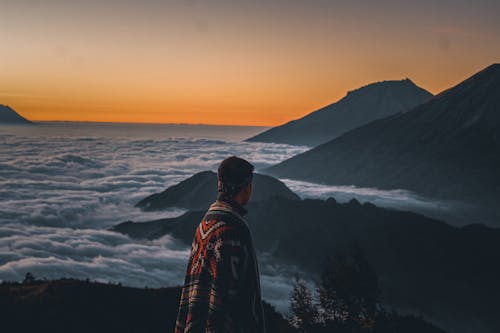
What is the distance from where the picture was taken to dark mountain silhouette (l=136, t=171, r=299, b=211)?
500 ft

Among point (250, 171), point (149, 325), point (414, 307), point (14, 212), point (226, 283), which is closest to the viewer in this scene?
point (226, 283)

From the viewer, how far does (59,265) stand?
374 feet

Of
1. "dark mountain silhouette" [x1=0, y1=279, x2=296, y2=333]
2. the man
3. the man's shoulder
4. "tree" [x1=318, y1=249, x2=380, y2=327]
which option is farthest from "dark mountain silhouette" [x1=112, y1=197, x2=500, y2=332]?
the man's shoulder

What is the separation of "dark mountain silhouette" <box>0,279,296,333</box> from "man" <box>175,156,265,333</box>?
21.8 metres

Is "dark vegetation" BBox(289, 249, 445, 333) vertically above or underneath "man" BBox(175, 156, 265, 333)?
underneath

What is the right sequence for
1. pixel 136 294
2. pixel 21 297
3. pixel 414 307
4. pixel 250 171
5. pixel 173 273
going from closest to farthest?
pixel 250 171 → pixel 21 297 → pixel 136 294 → pixel 414 307 → pixel 173 273

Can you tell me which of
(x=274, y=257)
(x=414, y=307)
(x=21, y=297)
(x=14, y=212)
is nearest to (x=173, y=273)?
(x=274, y=257)

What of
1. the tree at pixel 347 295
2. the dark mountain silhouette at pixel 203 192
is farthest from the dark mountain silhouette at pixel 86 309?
the dark mountain silhouette at pixel 203 192

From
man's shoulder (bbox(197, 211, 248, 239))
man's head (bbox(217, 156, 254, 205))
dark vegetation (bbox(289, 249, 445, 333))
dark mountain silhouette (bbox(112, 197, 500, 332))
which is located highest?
man's head (bbox(217, 156, 254, 205))

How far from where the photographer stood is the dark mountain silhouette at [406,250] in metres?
86.9

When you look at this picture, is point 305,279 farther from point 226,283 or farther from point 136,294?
point 226,283

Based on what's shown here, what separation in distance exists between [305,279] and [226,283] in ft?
325

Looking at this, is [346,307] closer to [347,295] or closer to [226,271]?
[347,295]

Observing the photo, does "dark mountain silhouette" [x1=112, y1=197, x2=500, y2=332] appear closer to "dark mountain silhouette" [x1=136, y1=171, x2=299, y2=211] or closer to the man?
"dark mountain silhouette" [x1=136, y1=171, x2=299, y2=211]
